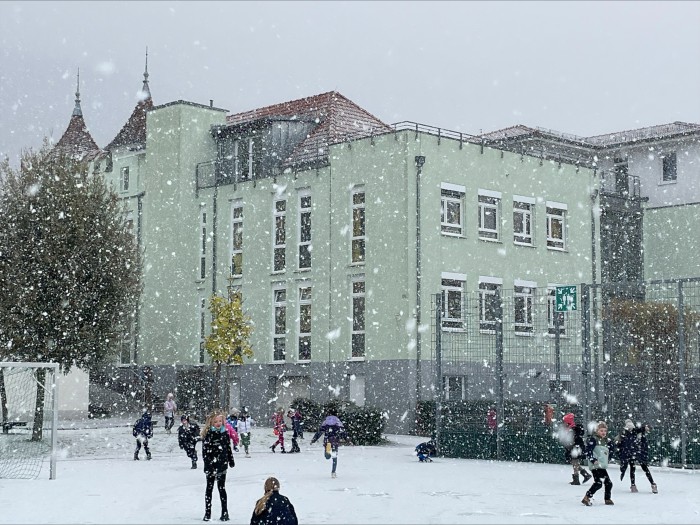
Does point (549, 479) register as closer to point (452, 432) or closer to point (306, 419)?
point (452, 432)

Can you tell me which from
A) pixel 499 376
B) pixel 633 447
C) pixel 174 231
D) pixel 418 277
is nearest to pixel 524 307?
pixel 418 277

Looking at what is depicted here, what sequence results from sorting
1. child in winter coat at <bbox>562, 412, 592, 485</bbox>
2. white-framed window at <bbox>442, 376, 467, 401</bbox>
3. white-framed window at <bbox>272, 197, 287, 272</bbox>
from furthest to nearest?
white-framed window at <bbox>272, 197, 287, 272</bbox> < white-framed window at <bbox>442, 376, 467, 401</bbox> < child in winter coat at <bbox>562, 412, 592, 485</bbox>

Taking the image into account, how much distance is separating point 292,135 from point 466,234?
10273mm

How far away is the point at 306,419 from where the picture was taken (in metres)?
38.6

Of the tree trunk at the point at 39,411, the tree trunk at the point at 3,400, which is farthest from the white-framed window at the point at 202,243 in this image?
the tree trunk at the point at 39,411

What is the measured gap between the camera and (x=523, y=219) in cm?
4447

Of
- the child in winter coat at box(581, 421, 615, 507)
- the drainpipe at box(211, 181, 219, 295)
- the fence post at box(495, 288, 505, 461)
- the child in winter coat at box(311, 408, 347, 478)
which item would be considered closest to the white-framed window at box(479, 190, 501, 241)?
the drainpipe at box(211, 181, 219, 295)

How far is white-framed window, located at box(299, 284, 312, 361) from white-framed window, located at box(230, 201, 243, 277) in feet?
12.7

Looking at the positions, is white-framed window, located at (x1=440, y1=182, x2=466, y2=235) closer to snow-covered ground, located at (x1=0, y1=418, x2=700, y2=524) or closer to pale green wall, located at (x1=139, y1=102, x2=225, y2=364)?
pale green wall, located at (x1=139, y1=102, x2=225, y2=364)

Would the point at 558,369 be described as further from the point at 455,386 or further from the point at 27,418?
the point at 27,418

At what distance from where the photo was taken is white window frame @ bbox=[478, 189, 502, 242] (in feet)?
141

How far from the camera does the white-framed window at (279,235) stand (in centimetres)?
4528

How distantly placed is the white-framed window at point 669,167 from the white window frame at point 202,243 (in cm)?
2340

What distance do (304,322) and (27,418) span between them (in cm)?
1166
